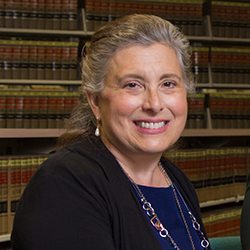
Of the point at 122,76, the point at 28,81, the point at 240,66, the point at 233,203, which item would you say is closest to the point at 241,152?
the point at 233,203

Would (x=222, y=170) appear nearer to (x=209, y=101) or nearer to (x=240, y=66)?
(x=209, y=101)

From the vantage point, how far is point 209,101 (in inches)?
130

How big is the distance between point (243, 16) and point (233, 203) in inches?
65.7

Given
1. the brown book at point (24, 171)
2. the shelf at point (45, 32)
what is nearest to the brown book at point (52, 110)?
the shelf at point (45, 32)

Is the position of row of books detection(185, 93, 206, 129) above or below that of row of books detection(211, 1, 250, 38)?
below

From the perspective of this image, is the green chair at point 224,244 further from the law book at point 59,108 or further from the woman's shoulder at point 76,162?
the law book at point 59,108

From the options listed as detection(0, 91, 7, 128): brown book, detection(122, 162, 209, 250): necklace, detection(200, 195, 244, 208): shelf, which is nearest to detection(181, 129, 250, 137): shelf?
detection(200, 195, 244, 208): shelf

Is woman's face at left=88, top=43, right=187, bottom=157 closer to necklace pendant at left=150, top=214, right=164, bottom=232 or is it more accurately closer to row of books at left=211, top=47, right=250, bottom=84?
necklace pendant at left=150, top=214, right=164, bottom=232

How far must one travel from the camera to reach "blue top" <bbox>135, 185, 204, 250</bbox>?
3.54 ft

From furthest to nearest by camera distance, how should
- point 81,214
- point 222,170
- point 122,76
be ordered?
point 222,170 < point 122,76 < point 81,214

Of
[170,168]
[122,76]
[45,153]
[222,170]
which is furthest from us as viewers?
[222,170]

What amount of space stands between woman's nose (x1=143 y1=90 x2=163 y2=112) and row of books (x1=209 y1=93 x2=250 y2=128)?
2.34 metres

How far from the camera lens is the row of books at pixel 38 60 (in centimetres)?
291

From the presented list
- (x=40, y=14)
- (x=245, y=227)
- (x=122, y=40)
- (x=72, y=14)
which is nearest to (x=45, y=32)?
(x=40, y=14)
